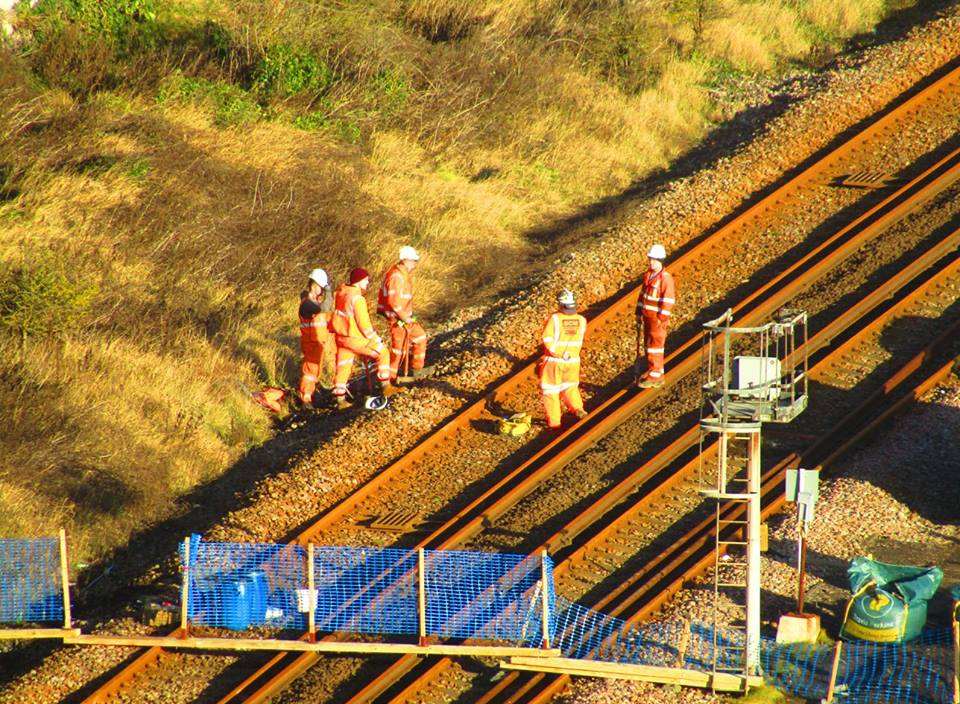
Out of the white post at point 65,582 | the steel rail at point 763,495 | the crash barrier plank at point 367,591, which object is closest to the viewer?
the steel rail at point 763,495

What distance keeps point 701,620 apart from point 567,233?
9124 mm

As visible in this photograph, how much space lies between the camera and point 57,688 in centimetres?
1177

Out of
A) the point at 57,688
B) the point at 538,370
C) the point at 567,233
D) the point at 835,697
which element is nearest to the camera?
the point at 835,697

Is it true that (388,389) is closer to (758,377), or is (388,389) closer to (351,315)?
(351,315)

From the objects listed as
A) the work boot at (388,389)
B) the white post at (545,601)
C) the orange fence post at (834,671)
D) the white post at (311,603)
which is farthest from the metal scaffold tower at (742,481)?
the work boot at (388,389)

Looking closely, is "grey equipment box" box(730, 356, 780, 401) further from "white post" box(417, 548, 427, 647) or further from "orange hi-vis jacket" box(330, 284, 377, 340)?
"orange hi-vis jacket" box(330, 284, 377, 340)

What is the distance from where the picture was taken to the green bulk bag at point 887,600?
37.6ft

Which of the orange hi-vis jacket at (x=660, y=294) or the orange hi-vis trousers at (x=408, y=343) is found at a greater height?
the orange hi-vis jacket at (x=660, y=294)

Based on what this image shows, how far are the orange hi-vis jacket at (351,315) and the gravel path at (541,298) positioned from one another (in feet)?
2.98

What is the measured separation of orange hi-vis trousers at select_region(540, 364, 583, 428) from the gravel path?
1.16m

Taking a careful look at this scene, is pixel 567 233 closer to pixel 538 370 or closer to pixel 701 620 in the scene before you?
pixel 538 370

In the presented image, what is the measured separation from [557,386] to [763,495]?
2442mm

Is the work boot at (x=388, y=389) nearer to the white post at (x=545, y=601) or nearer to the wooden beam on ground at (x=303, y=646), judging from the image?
the wooden beam on ground at (x=303, y=646)

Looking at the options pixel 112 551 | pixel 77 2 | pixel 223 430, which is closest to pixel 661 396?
pixel 223 430
